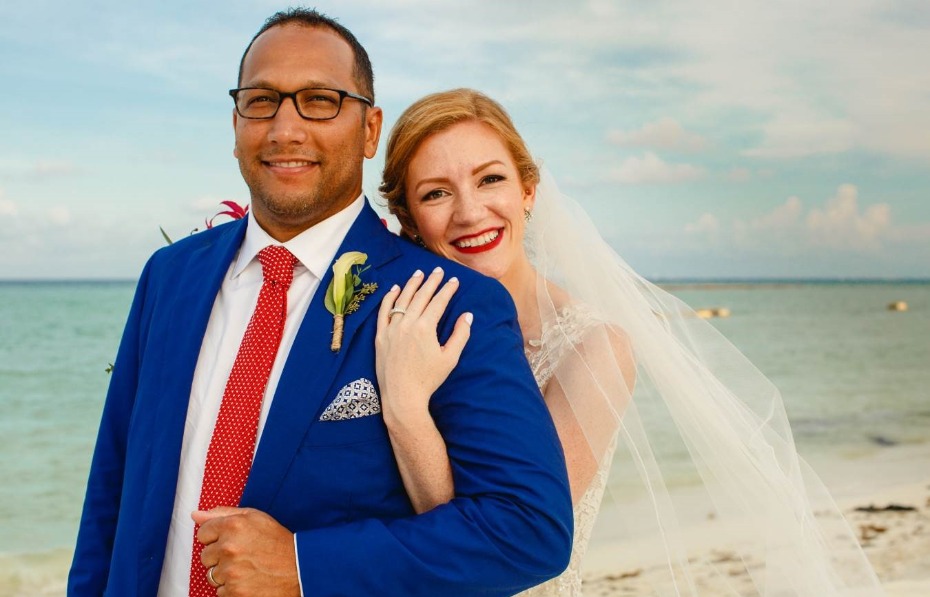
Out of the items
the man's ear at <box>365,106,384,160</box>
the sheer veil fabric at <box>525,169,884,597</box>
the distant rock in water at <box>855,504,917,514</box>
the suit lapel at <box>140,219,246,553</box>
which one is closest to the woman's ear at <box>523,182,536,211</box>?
the sheer veil fabric at <box>525,169,884,597</box>

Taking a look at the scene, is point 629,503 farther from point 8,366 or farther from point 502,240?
point 8,366

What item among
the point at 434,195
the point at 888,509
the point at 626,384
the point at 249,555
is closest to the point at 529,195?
the point at 434,195

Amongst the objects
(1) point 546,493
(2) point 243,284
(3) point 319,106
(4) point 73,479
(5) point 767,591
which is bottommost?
(4) point 73,479

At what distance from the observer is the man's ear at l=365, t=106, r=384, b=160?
2.46m

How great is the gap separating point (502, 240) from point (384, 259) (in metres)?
0.82

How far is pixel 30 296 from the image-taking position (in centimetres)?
4762

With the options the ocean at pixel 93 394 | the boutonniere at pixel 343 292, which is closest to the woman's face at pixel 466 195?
the boutonniere at pixel 343 292

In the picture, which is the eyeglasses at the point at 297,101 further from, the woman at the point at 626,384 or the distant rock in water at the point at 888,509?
the distant rock in water at the point at 888,509

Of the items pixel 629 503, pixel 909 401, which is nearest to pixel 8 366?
pixel 909 401

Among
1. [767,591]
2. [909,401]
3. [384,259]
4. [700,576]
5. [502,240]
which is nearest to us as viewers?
[384,259]

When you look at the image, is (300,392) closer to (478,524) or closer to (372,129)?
(478,524)

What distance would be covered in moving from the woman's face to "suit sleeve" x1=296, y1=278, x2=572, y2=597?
991 mm

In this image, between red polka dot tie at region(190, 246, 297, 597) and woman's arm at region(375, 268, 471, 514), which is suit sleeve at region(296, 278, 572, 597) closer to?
woman's arm at region(375, 268, 471, 514)

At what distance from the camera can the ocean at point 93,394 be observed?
1042cm
